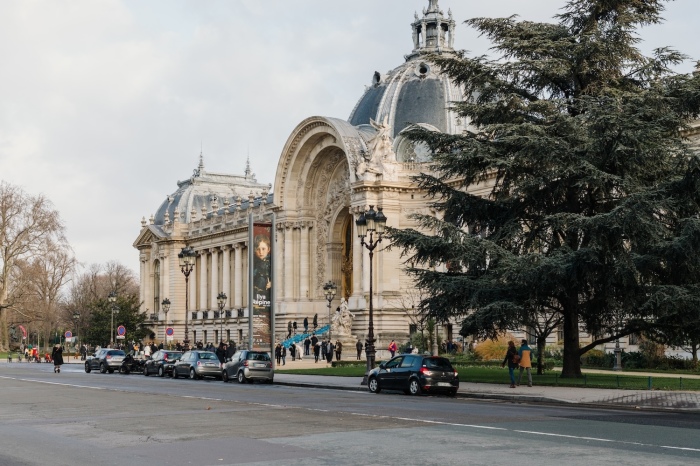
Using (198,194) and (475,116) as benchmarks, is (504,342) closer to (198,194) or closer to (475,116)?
(475,116)

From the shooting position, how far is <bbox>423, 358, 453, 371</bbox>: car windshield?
30094 millimetres

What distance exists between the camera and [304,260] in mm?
79312

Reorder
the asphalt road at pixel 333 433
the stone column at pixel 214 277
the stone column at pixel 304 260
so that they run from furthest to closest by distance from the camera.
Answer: the stone column at pixel 214 277 → the stone column at pixel 304 260 → the asphalt road at pixel 333 433

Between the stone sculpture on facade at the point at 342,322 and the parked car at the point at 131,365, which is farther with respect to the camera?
the stone sculpture on facade at the point at 342,322

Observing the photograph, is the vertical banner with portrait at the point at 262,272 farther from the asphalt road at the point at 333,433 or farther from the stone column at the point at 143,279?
the stone column at the point at 143,279

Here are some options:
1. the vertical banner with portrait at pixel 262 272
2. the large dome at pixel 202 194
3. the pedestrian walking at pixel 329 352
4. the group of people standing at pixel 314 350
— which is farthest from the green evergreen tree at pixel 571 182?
the large dome at pixel 202 194

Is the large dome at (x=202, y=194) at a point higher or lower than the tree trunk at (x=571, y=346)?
higher

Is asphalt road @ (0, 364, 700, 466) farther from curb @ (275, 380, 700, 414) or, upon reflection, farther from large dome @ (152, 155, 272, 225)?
large dome @ (152, 155, 272, 225)

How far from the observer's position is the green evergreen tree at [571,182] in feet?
100

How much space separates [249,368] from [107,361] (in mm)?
17472

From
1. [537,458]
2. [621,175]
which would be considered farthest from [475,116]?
[537,458]

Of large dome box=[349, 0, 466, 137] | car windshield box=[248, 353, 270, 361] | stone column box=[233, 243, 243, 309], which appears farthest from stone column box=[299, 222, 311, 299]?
car windshield box=[248, 353, 270, 361]

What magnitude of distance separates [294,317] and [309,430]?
200 feet

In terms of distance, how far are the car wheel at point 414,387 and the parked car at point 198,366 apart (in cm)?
1651
